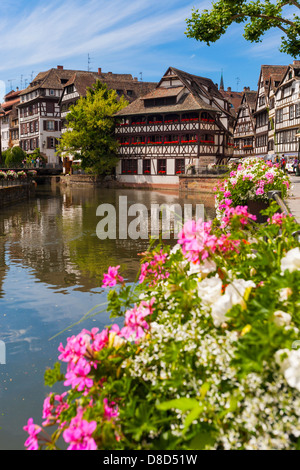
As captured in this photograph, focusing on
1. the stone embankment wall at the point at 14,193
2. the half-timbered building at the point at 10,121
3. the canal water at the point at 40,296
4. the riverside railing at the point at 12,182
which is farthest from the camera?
the half-timbered building at the point at 10,121

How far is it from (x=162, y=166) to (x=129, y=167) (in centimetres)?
463

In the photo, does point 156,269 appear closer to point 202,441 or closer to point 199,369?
point 199,369

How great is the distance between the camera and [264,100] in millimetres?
58594

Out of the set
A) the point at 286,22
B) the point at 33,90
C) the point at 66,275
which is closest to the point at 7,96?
the point at 33,90

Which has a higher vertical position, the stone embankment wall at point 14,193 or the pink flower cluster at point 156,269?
the pink flower cluster at point 156,269

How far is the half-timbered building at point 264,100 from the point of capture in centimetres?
5681

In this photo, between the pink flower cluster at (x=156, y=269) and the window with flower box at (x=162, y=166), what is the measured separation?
1835 inches

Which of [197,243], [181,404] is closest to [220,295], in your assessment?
[197,243]

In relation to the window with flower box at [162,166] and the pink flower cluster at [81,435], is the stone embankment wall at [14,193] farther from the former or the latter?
the pink flower cluster at [81,435]

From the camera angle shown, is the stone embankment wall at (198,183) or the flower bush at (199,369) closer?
the flower bush at (199,369)

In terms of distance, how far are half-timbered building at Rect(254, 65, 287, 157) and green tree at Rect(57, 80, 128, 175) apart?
668 inches

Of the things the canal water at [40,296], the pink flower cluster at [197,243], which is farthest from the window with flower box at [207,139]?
the pink flower cluster at [197,243]

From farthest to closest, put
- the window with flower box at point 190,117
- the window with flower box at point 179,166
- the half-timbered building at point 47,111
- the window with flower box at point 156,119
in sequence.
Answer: the half-timbered building at point 47,111, the window with flower box at point 156,119, the window with flower box at point 179,166, the window with flower box at point 190,117
